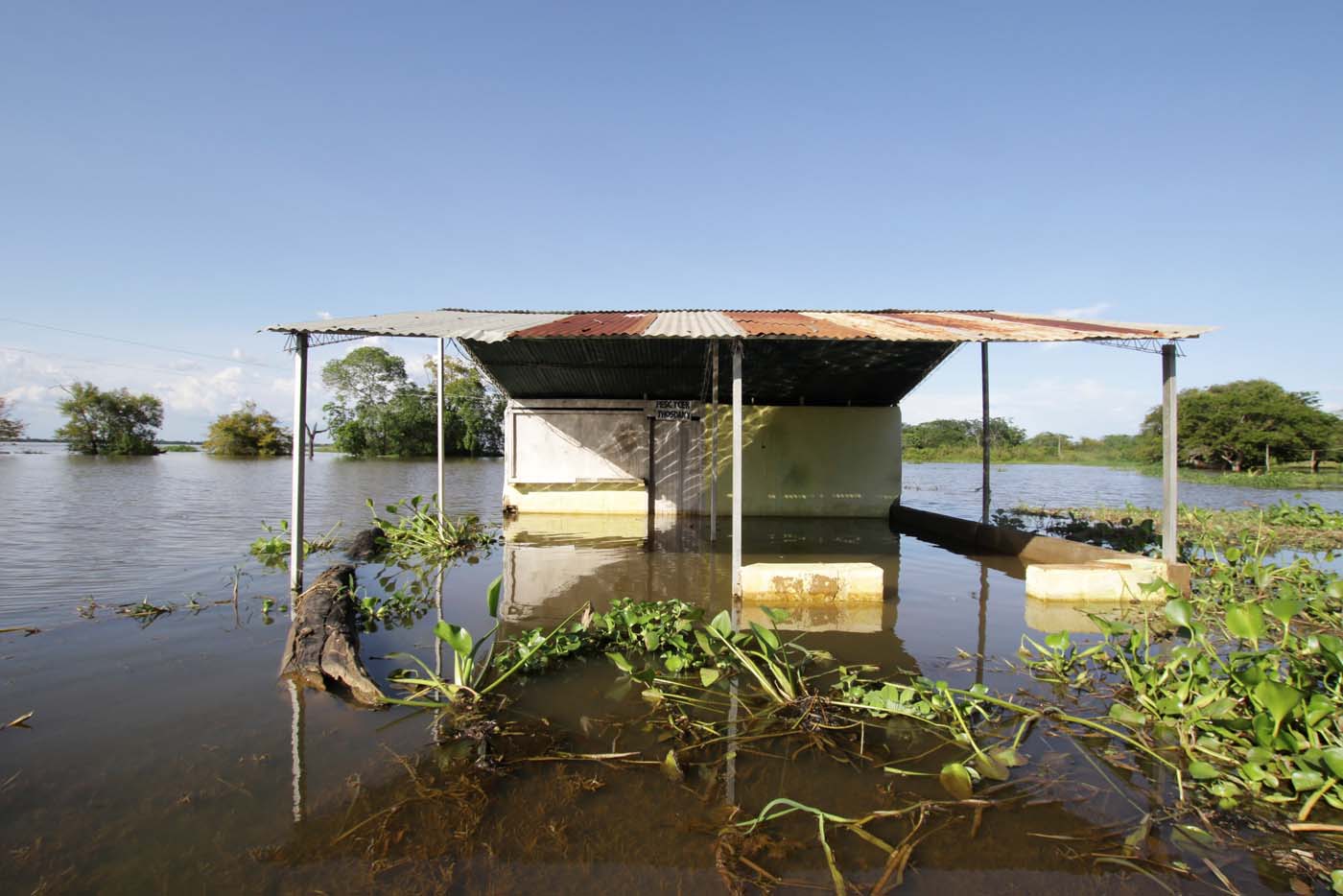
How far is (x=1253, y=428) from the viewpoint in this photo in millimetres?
31016

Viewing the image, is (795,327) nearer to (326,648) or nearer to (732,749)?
(732,749)

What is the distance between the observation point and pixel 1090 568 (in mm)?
6387

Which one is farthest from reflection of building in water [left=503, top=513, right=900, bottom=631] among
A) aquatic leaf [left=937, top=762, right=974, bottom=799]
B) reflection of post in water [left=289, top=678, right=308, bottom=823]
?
aquatic leaf [left=937, top=762, right=974, bottom=799]

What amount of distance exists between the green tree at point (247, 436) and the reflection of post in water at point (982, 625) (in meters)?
48.5

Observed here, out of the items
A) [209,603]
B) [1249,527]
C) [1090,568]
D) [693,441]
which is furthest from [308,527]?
[1249,527]

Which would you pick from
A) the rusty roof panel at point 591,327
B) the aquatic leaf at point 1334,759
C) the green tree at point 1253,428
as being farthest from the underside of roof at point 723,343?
the green tree at point 1253,428

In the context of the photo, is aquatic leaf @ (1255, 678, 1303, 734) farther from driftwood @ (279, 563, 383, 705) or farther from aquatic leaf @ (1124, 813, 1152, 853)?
driftwood @ (279, 563, 383, 705)

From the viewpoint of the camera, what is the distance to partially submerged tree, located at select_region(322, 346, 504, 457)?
4150 centimetres

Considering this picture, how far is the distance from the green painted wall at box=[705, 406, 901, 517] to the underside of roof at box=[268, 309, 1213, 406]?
17.0 inches

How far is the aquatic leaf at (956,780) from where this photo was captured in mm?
2818

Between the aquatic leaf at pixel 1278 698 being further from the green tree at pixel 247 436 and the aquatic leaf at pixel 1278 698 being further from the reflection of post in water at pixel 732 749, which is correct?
the green tree at pixel 247 436

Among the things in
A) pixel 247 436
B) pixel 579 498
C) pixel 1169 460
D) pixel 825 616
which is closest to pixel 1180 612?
pixel 825 616

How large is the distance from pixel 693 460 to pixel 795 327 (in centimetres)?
668

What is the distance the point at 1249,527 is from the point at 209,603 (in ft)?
49.8
